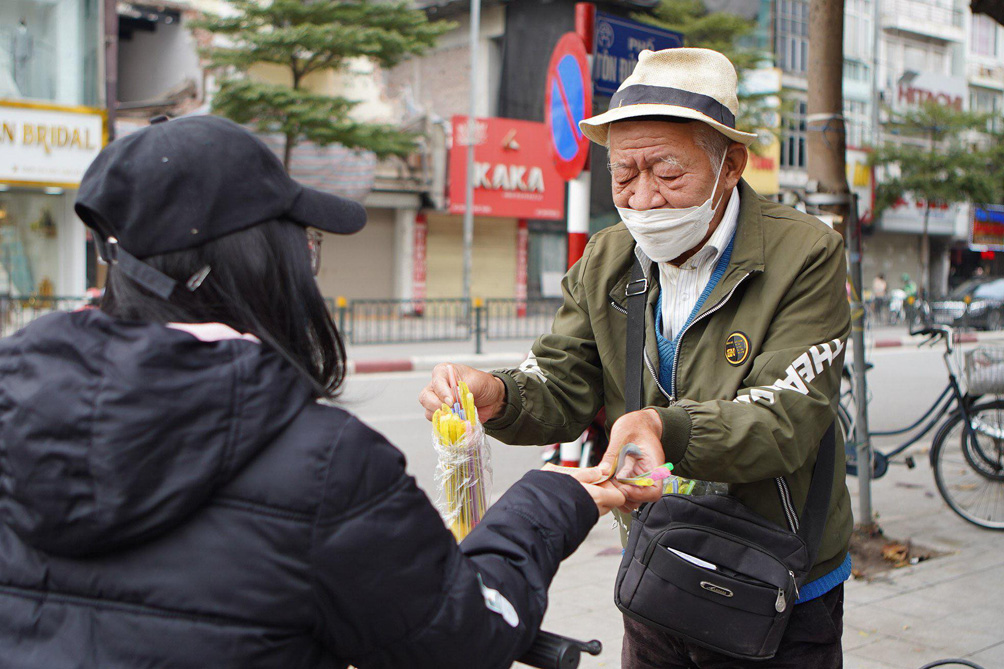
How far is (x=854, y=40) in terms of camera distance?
35.8 m

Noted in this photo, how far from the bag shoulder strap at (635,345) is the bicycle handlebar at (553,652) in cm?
70

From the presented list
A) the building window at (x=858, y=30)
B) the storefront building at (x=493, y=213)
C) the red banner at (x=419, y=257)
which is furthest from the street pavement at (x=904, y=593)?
the building window at (x=858, y=30)

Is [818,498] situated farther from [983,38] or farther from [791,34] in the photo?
[983,38]

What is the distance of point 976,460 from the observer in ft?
19.3

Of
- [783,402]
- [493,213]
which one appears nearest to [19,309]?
[493,213]

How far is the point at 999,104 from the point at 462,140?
28.7 m

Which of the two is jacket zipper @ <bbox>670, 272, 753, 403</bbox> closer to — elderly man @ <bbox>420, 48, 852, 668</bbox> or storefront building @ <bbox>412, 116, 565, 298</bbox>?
elderly man @ <bbox>420, 48, 852, 668</bbox>

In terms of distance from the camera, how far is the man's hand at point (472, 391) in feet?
6.15

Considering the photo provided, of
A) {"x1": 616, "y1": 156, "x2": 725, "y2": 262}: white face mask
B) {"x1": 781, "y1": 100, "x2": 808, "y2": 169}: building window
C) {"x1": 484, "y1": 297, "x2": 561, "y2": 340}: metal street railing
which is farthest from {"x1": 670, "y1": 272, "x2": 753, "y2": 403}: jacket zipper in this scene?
{"x1": 781, "y1": 100, "x2": 808, "y2": 169}: building window

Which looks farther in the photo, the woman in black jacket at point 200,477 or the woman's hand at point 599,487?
the woman's hand at point 599,487

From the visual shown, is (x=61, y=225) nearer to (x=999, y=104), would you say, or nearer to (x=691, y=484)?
(x=691, y=484)

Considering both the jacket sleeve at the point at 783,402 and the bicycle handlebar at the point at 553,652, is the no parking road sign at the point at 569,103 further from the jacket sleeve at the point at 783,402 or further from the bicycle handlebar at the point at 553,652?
the bicycle handlebar at the point at 553,652

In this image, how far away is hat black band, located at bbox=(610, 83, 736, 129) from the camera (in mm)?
1911

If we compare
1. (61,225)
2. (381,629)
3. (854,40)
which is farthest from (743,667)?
(854,40)
